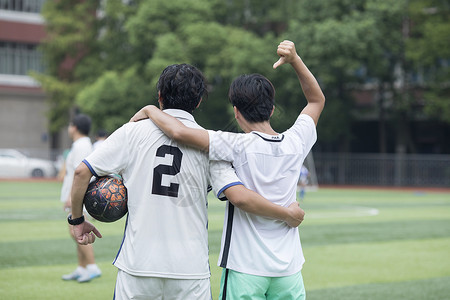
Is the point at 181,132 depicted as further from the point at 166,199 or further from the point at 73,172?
the point at 73,172

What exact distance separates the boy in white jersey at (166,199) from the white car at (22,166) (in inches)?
1391

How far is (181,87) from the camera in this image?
384 cm

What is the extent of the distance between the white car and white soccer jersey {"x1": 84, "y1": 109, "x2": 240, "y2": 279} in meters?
35.3

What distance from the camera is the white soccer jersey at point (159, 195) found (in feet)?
12.4

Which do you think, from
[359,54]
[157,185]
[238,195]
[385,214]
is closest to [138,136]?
[157,185]

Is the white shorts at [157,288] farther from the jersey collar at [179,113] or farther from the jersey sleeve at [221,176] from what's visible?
the jersey collar at [179,113]

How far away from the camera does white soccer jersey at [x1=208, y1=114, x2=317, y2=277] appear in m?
3.85

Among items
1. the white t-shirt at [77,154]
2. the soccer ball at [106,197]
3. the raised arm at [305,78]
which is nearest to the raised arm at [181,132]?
the soccer ball at [106,197]

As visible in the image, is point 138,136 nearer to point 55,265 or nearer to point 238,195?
point 238,195

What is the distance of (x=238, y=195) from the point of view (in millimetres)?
3754

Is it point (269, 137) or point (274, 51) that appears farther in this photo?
point (274, 51)

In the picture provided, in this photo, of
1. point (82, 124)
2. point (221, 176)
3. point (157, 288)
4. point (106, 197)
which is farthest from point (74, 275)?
point (221, 176)

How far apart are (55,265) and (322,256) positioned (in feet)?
13.0

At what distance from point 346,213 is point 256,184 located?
1470 cm
